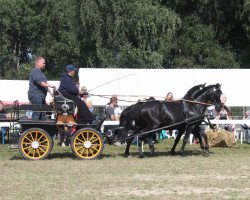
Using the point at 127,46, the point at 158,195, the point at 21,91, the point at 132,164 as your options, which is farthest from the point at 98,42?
the point at 158,195

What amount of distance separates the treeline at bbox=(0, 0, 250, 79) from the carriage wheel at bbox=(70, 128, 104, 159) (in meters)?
20.1

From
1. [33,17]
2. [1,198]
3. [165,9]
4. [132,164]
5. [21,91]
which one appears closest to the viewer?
[1,198]

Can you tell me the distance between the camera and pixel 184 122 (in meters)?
14.7

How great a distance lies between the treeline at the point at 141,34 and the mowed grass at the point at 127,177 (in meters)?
19.5

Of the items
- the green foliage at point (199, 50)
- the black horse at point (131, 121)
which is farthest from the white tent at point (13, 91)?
the green foliage at point (199, 50)

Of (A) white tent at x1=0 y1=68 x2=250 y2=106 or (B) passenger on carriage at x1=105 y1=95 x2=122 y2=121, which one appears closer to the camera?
(B) passenger on carriage at x1=105 y1=95 x2=122 y2=121

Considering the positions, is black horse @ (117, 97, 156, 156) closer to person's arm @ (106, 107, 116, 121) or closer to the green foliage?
person's arm @ (106, 107, 116, 121)

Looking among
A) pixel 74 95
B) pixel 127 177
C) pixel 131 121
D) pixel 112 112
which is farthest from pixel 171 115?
pixel 112 112

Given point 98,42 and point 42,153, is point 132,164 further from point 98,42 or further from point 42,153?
point 98,42

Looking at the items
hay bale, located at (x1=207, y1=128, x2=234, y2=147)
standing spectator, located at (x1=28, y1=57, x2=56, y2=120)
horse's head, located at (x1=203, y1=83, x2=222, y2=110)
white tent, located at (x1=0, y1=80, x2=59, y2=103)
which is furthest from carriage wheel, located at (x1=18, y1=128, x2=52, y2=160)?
white tent, located at (x1=0, y1=80, x2=59, y2=103)

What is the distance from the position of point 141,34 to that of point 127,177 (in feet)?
80.3

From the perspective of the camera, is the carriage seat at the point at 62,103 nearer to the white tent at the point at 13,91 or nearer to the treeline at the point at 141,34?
the white tent at the point at 13,91

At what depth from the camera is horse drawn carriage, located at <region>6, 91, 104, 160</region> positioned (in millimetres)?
13488

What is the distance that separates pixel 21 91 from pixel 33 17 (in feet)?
88.3
